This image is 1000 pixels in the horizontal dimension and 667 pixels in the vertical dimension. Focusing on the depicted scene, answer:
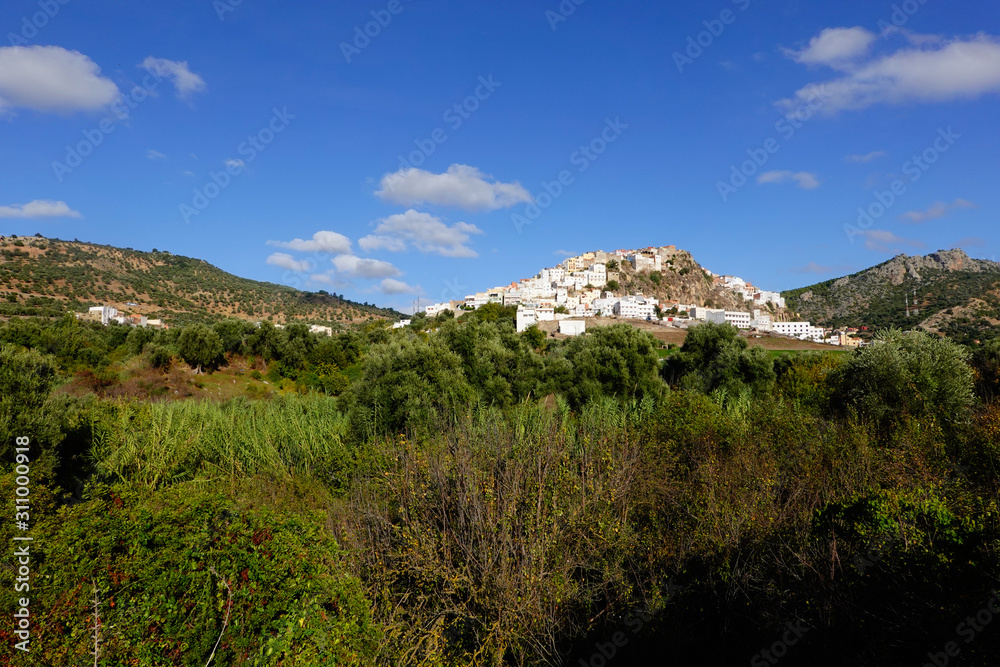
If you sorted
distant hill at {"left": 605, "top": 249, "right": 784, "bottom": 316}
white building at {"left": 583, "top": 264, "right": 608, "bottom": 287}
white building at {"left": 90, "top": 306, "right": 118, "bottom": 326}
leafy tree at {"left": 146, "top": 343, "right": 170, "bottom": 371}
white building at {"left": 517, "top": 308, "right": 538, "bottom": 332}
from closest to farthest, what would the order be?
leafy tree at {"left": 146, "top": 343, "right": 170, "bottom": 371} → white building at {"left": 90, "top": 306, "right": 118, "bottom": 326} → white building at {"left": 517, "top": 308, "right": 538, "bottom": 332} → white building at {"left": 583, "top": 264, "right": 608, "bottom": 287} → distant hill at {"left": 605, "top": 249, "right": 784, "bottom": 316}

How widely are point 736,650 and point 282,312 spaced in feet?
251

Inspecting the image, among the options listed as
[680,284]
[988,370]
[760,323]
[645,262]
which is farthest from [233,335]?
[680,284]

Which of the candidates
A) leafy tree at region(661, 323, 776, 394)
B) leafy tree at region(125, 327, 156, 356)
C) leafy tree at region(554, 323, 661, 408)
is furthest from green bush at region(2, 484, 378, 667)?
leafy tree at region(125, 327, 156, 356)

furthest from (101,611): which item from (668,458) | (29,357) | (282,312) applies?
(282,312)

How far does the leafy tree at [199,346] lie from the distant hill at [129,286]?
18.3 metres

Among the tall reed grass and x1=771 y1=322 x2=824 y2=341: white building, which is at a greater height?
x1=771 y1=322 x2=824 y2=341: white building

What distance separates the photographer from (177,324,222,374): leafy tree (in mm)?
28672

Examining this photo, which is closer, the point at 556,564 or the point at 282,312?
the point at 556,564

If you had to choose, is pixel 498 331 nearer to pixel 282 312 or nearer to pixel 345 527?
pixel 345 527

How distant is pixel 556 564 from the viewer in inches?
227

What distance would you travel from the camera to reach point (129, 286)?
5994cm

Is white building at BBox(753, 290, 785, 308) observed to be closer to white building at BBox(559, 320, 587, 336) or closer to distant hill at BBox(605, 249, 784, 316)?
distant hill at BBox(605, 249, 784, 316)

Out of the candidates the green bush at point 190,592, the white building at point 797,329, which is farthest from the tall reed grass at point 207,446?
the white building at point 797,329

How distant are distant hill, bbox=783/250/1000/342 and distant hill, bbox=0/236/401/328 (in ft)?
234
